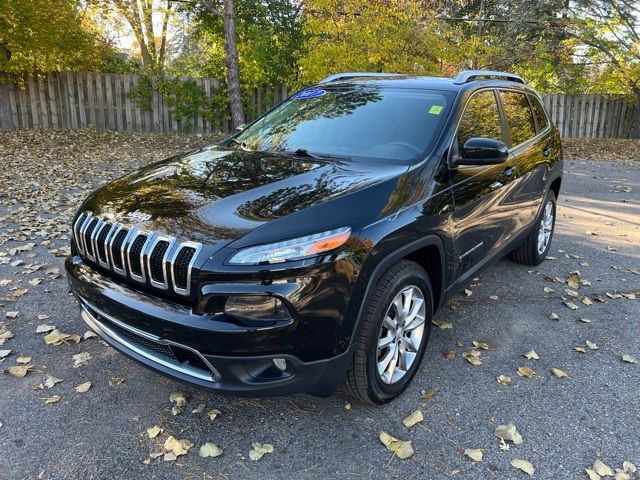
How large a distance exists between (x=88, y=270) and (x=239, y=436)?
1.21 m

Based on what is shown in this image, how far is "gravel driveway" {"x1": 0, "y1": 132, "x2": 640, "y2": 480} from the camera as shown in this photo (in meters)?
2.47

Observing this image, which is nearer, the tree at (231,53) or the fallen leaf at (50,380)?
the fallen leaf at (50,380)

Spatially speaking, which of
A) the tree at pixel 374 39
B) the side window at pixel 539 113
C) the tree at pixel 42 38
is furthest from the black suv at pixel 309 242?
the tree at pixel 42 38

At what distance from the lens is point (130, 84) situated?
1442 centimetres

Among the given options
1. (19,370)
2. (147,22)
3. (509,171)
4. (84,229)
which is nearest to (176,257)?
(84,229)

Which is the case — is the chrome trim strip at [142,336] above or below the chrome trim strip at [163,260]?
below

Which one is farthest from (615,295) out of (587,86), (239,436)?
(587,86)

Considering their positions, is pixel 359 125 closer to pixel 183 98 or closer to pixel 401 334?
pixel 401 334

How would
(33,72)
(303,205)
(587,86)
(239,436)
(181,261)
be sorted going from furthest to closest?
(587,86), (33,72), (239,436), (303,205), (181,261)

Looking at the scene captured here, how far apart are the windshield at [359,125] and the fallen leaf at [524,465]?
171 cm

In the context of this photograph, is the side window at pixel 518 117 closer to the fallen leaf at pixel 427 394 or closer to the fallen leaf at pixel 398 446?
the fallen leaf at pixel 427 394

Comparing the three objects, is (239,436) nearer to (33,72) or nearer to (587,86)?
A: (33,72)

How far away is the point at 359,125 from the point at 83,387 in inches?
95.0

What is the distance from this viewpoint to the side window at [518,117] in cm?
414
